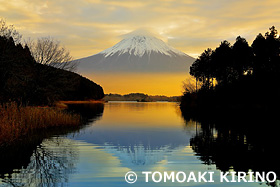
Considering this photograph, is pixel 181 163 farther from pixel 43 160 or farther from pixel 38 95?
pixel 38 95

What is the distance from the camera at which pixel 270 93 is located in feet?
145

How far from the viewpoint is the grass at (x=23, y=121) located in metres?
15.3

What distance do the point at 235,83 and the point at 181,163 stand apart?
1851 inches

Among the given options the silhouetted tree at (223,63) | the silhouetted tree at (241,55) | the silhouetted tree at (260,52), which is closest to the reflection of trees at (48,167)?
the silhouetted tree at (260,52)

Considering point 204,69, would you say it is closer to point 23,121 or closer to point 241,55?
point 241,55

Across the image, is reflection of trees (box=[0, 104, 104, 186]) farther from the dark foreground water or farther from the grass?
the grass

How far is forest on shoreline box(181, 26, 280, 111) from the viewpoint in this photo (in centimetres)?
4630

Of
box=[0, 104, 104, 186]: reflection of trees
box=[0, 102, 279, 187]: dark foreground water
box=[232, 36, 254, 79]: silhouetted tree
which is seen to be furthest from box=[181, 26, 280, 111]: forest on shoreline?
box=[0, 104, 104, 186]: reflection of trees

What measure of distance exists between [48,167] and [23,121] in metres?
9.94

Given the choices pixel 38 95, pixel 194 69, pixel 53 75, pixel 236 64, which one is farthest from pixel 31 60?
pixel 194 69

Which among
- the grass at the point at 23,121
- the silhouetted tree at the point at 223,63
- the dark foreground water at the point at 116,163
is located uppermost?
the silhouetted tree at the point at 223,63

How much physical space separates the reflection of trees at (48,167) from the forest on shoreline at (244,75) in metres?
37.0

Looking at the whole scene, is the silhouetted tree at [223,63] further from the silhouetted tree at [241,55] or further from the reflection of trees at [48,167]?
the reflection of trees at [48,167]

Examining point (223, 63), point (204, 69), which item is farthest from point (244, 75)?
point (204, 69)
